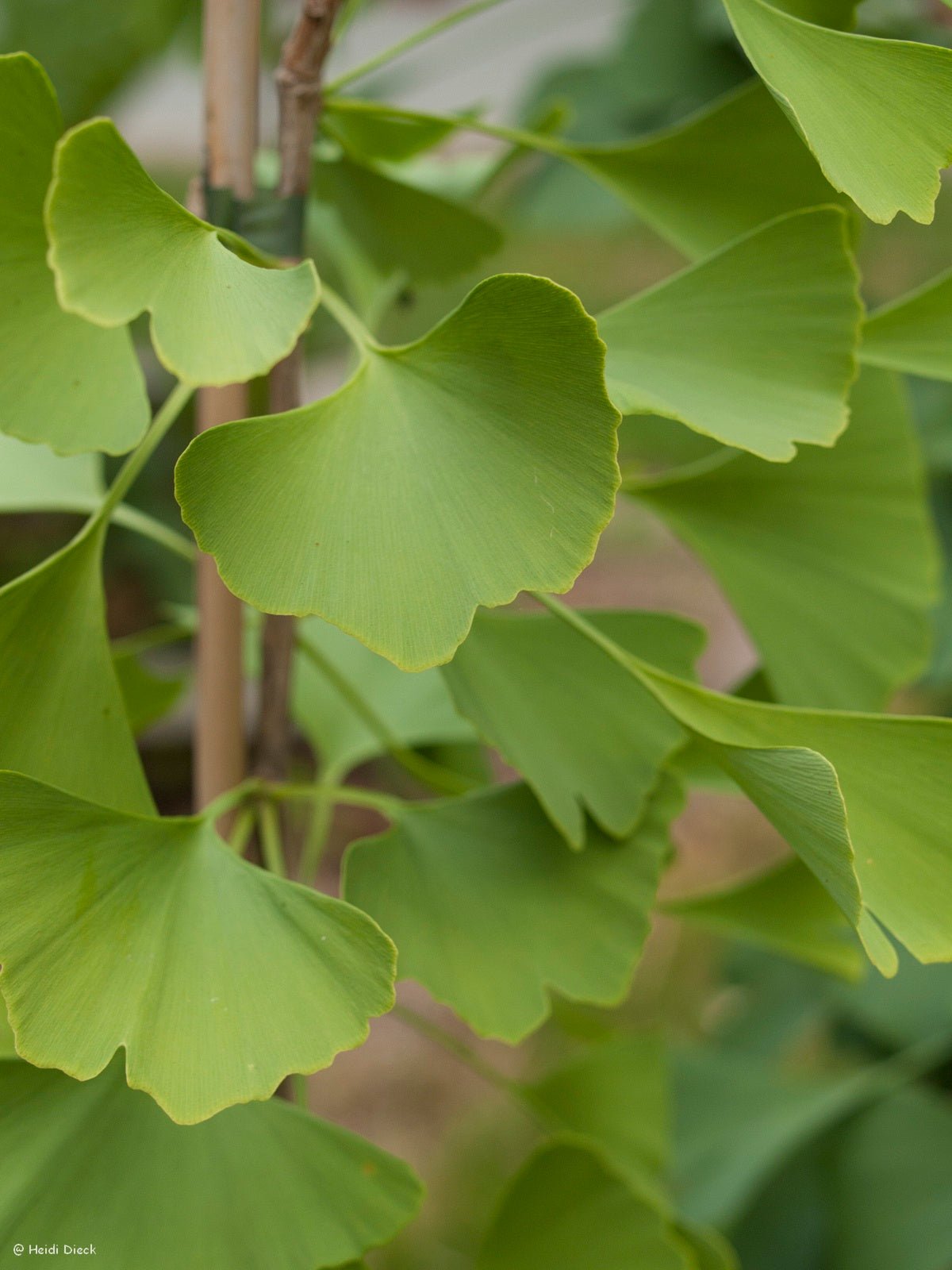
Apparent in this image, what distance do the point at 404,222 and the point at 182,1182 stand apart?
0.31 metres

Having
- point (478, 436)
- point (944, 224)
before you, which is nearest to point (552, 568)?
point (478, 436)

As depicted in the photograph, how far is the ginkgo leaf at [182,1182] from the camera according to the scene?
1.00 ft

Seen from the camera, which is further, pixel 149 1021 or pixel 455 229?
pixel 455 229

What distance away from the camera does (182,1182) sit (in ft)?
1.04

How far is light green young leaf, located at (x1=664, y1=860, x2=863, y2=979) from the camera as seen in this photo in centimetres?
44

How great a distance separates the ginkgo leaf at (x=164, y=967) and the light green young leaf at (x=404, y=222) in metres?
0.23

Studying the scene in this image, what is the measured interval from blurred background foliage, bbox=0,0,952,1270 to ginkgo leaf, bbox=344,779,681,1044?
0.37ft

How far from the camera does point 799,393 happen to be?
0.99ft

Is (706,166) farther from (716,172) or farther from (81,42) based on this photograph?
(81,42)

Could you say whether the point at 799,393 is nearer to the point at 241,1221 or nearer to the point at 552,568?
the point at 552,568

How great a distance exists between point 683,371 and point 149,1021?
0.65ft

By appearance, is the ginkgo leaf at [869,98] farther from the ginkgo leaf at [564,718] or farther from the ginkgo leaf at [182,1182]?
the ginkgo leaf at [182,1182]

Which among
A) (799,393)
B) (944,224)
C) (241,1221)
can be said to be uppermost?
(799,393)

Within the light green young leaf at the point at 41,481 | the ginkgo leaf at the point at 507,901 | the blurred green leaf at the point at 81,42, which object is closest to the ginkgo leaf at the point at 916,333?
the ginkgo leaf at the point at 507,901
